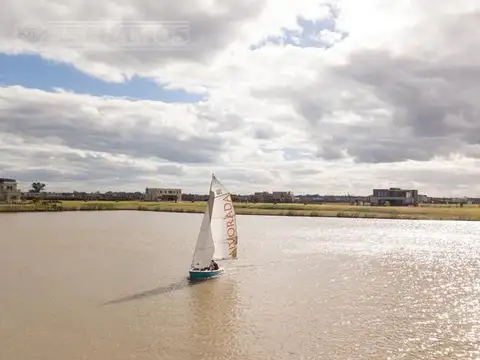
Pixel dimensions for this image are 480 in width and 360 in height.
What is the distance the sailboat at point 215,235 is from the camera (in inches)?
1403

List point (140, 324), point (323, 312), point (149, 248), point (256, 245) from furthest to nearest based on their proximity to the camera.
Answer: point (256, 245), point (149, 248), point (323, 312), point (140, 324)

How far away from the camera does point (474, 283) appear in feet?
117

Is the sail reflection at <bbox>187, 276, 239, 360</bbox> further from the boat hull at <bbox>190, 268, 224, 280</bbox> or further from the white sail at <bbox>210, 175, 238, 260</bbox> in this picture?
the white sail at <bbox>210, 175, 238, 260</bbox>

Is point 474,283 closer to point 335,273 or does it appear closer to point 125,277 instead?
point 335,273

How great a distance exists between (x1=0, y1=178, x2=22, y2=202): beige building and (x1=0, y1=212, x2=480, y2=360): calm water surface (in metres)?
121

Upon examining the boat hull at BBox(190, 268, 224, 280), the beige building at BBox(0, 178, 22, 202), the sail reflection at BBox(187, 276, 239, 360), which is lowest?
the sail reflection at BBox(187, 276, 239, 360)

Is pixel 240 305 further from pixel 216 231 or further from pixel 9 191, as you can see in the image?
pixel 9 191

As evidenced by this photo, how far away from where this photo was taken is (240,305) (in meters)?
28.1

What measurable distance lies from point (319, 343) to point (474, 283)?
1904 centimetres

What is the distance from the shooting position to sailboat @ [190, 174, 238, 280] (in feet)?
117

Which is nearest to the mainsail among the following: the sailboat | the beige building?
the sailboat

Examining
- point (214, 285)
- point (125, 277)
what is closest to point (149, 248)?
point (125, 277)

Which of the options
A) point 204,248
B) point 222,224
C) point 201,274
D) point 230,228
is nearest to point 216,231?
point 222,224

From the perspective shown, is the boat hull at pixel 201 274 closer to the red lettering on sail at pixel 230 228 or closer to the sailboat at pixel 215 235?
the sailboat at pixel 215 235
